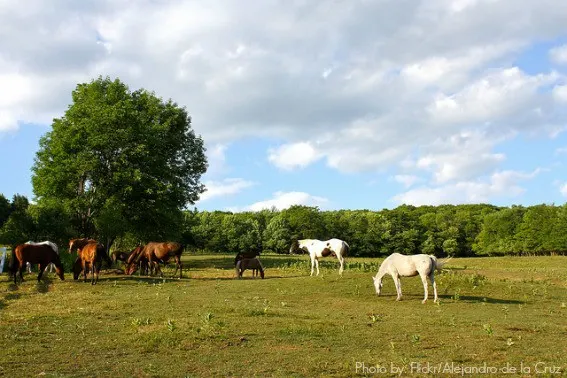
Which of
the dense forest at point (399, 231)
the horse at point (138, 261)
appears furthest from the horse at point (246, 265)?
the dense forest at point (399, 231)

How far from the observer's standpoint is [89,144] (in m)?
39.6

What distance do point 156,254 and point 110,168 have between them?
1368cm

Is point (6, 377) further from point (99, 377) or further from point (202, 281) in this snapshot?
point (202, 281)

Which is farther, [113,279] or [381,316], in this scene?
[113,279]

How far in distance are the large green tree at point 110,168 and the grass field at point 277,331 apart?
16.4 meters

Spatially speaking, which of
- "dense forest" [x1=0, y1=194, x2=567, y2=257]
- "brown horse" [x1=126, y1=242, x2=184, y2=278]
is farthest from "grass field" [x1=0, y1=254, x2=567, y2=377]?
"dense forest" [x1=0, y1=194, x2=567, y2=257]

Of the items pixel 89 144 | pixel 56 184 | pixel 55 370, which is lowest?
pixel 55 370

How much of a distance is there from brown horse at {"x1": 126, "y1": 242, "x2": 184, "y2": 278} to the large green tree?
813cm

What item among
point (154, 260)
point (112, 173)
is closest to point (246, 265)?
point (154, 260)

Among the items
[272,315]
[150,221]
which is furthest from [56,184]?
[272,315]

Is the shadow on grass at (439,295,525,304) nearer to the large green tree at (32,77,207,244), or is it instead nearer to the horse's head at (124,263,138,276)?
the horse's head at (124,263,138,276)

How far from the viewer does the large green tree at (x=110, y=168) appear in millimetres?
38969

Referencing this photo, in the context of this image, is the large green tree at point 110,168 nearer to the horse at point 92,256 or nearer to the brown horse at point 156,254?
the brown horse at point 156,254

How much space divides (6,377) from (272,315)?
8.41m
